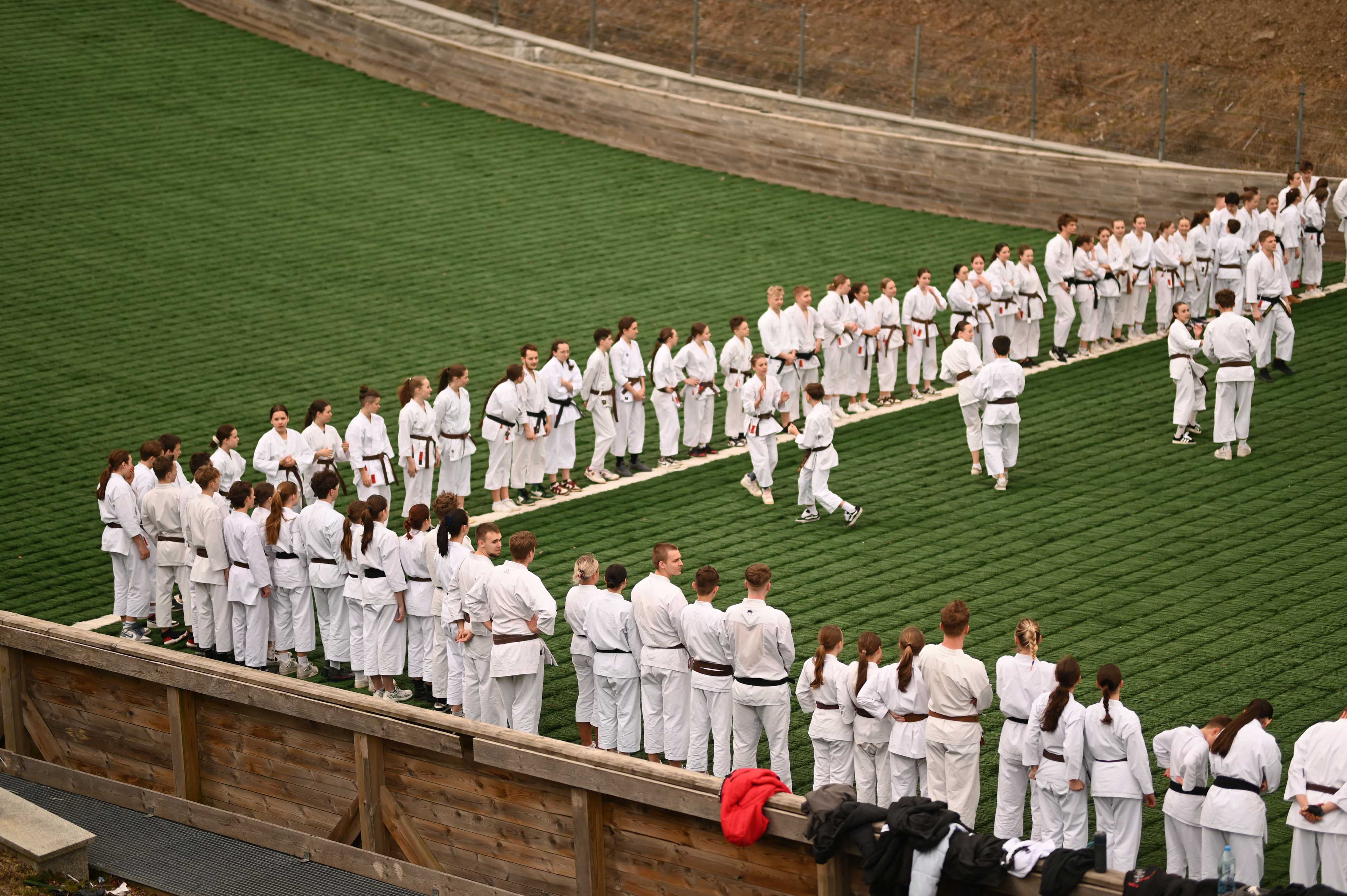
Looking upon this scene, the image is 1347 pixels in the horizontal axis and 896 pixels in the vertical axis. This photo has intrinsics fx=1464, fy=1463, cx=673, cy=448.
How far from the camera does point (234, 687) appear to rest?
810cm

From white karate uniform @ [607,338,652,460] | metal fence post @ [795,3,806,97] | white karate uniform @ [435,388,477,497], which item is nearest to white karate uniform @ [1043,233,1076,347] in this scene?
white karate uniform @ [607,338,652,460]

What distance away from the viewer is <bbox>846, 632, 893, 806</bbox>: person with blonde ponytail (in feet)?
28.1

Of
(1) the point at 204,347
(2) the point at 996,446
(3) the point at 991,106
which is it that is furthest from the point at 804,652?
(3) the point at 991,106

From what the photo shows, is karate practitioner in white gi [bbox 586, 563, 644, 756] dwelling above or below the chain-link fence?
below

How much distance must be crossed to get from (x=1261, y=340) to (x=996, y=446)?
4539 mm

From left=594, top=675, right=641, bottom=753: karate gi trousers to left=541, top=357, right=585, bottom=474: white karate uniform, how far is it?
526 centimetres

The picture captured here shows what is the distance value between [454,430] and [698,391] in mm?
2902

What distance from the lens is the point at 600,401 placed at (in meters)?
14.9

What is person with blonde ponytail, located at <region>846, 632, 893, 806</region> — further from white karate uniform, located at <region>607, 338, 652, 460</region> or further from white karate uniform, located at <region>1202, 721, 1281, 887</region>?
white karate uniform, located at <region>607, 338, 652, 460</region>

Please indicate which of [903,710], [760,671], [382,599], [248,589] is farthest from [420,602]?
[903,710]

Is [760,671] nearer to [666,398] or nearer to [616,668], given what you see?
[616,668]

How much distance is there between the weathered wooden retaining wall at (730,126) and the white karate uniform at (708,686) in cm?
1466

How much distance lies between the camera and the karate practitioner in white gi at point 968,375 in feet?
47.3

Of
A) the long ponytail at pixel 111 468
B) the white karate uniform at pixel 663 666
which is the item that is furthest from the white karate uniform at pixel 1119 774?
the long ponytail at pixel 111 468
